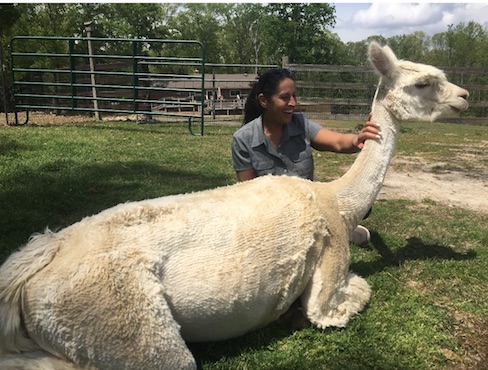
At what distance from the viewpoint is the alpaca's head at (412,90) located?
3348 mm

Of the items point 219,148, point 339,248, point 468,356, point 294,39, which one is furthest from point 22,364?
point 294,39

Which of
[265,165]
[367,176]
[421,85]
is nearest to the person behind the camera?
[367,176]

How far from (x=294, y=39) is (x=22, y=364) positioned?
204 ft

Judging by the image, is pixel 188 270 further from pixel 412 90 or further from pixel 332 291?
pixel 412 90

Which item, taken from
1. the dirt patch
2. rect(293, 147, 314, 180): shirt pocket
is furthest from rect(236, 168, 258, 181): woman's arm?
the dirt patch

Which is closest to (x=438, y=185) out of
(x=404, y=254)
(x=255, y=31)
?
(x=404, y=254)

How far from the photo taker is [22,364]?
2.01m

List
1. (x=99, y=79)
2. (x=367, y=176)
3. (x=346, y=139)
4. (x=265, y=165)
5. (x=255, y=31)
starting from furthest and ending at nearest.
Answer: (x=255, y=31)
(x=99, y=79)
(x=265, y=165)
(x=346, y=139)
(x=367, y=176)

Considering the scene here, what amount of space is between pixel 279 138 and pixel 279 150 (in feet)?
0.39

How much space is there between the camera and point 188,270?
2338 millimetres

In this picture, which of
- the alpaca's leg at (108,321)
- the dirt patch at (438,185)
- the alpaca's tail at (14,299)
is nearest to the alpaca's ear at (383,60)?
the alpaca's leg at (108,321)

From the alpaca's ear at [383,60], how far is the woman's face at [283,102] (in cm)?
70

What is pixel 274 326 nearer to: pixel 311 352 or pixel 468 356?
pixel 311 352

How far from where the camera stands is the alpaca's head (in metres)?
3.35
